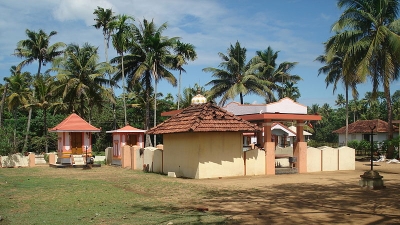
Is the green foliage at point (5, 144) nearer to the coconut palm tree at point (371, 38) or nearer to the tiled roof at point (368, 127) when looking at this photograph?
the coconut palm tree at point (371, 38)

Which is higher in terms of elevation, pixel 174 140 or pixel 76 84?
pixel 76 84

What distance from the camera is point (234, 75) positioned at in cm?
4222

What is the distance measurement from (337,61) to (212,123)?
26311 millimetres

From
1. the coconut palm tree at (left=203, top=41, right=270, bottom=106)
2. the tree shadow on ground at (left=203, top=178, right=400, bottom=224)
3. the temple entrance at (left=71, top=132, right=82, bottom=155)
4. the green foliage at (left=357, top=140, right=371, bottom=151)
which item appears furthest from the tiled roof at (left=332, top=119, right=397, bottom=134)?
the tree shadow on ground at (left=203, top=178, right=400, bottom=224)

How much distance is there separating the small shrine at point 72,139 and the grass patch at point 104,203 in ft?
43.1

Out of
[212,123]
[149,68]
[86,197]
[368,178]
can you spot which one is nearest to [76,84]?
[149,68]

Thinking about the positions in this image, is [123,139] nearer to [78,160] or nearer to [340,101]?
[78,160]

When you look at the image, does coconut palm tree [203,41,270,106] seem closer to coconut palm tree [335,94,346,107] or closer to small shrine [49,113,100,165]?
small shrine [49,113,100,165]

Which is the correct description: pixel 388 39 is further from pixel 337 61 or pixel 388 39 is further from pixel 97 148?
pixel 97 148

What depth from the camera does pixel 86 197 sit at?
1327 cm

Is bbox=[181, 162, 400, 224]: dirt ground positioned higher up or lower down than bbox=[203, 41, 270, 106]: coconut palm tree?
lower down

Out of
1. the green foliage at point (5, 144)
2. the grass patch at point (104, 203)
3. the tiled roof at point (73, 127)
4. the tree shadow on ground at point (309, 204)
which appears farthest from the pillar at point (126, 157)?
the tree shadow on ground at point (309, 204)

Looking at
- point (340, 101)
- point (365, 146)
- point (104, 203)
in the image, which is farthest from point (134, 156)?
point (340, 101)

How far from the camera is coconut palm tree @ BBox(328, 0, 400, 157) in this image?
955 inches
